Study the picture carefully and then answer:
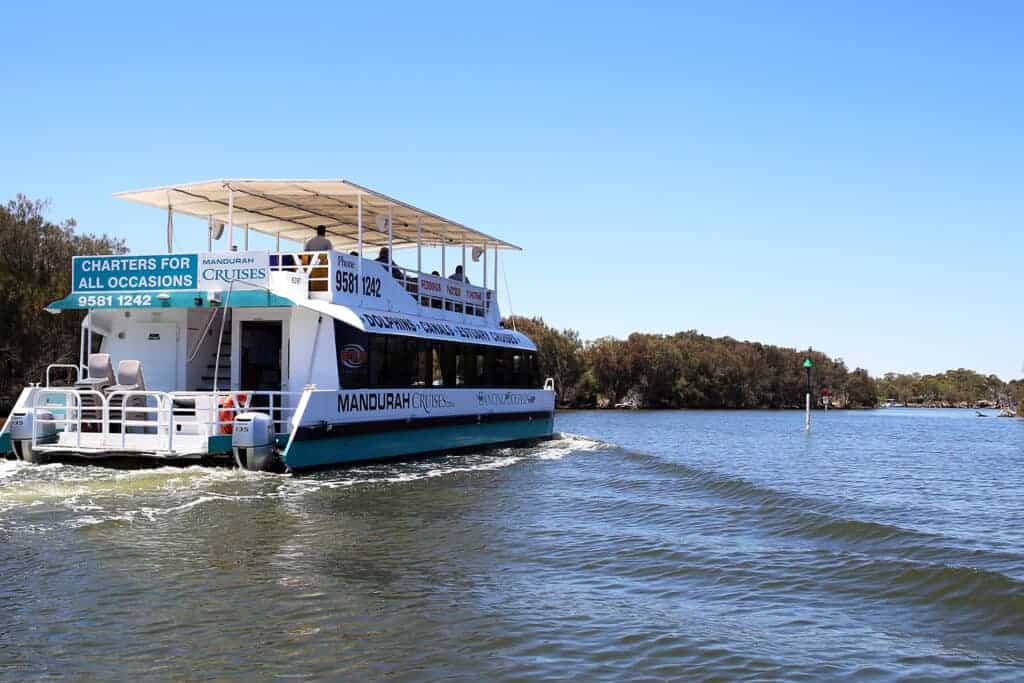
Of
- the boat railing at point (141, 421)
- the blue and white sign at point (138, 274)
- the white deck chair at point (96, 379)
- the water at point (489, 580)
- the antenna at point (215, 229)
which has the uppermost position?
the antenna at point (215, 229)

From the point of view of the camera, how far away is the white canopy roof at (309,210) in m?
19.2

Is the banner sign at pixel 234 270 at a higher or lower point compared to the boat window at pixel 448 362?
higher

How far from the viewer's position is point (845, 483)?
18.6m

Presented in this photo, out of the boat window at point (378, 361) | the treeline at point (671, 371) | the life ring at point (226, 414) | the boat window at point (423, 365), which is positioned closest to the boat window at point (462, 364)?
the boat window at point (423, 365)

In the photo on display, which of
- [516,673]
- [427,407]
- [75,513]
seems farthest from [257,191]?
[516,673]

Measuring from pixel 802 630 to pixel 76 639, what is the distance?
5.40 meters

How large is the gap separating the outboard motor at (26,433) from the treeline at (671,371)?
2273 inches

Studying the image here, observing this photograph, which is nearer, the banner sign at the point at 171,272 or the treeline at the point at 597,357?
the banner sign at the point at 171,272

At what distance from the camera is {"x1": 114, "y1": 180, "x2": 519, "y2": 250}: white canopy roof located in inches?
755

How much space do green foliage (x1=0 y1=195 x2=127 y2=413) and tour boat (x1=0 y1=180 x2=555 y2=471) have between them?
55.5ft

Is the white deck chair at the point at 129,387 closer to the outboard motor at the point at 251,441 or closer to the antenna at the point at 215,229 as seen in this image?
the outboard motor at the point at 251,441


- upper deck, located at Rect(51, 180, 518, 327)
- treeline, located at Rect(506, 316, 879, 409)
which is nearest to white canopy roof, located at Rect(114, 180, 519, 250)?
upper deck, located at Rect(51, 180, 518, 327)

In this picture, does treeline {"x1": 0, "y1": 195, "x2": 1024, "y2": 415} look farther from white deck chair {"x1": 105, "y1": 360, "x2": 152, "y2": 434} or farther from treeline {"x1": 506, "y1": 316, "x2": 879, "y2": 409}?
white deck chair {"x1": 105, "y1": 360, "x2": 152, "y2": 434}

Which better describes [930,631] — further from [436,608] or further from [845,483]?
[845,483]
